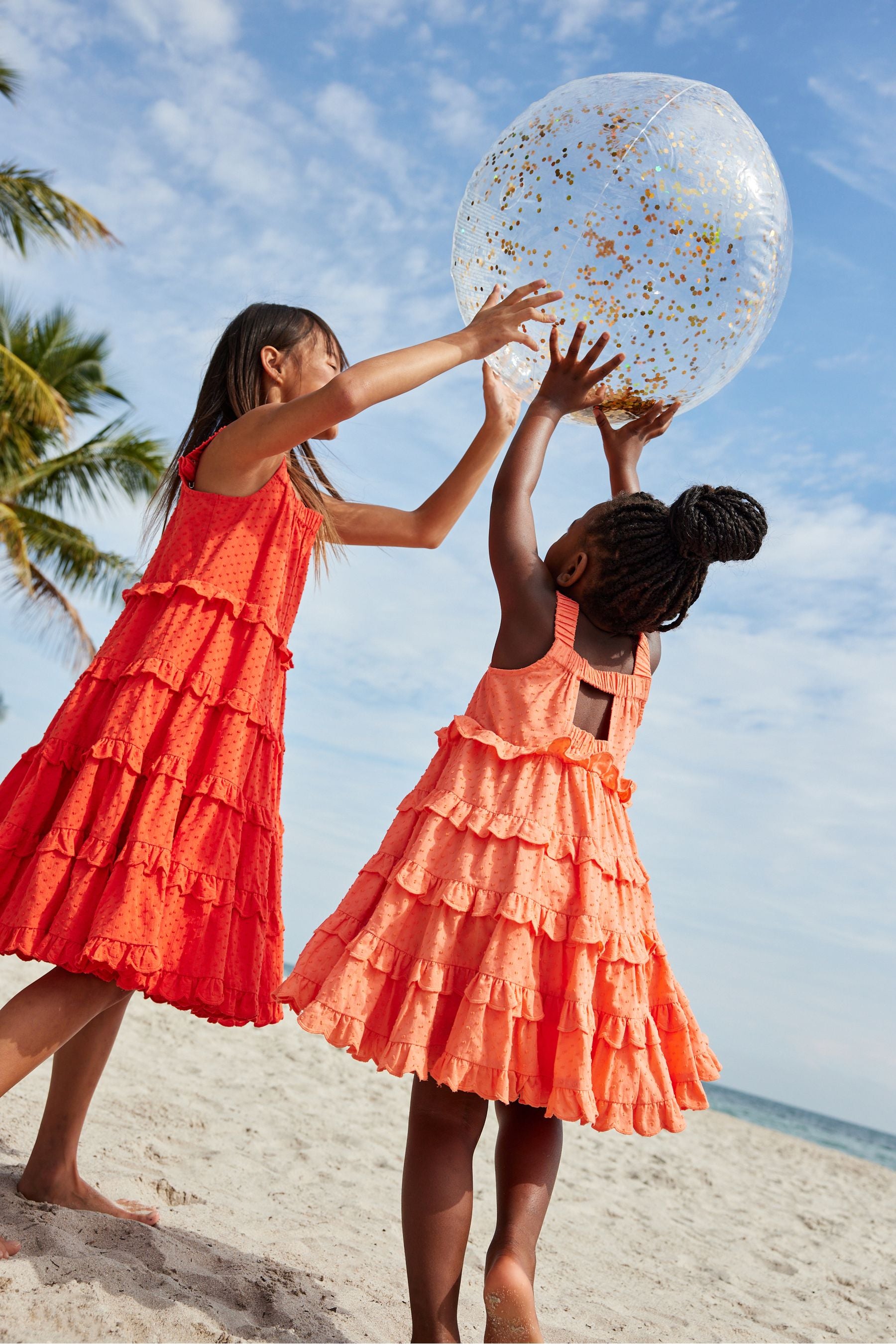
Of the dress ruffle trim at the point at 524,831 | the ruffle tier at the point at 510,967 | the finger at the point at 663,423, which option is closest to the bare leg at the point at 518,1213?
the ruffle tier at the point at 510,967

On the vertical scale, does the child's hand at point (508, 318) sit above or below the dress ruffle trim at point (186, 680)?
above

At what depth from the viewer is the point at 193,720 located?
7.97ft

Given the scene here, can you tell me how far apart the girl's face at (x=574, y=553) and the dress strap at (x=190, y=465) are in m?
0.98

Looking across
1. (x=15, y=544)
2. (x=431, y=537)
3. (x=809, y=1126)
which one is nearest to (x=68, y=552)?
(x=15, y=544)

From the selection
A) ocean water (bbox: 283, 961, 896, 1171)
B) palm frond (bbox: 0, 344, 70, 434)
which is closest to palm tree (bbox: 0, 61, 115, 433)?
palm frond (bbox: 0, 344, 70, 434)

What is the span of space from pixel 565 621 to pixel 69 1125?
1.90 meters

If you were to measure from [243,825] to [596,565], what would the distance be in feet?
3.55

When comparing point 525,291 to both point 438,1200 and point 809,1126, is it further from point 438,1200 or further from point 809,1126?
point 809,1126

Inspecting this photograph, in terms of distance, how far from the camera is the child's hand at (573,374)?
2.54 meters

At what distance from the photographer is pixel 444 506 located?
3193 millimetres

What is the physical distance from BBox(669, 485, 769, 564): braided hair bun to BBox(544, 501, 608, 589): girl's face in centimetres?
20

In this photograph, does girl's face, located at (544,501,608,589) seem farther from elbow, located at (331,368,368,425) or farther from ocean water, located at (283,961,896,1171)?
ocean water, located at (283,961,896,1171)

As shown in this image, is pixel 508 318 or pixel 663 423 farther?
pixel 663 423

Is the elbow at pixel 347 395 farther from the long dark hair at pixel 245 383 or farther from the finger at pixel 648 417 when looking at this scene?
the finger at pixel 648 417
